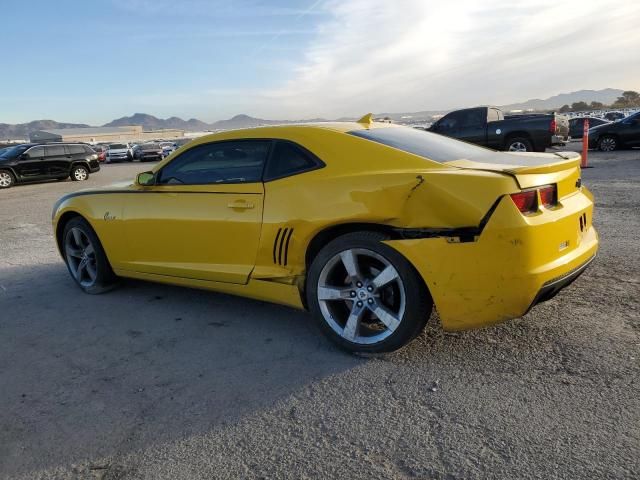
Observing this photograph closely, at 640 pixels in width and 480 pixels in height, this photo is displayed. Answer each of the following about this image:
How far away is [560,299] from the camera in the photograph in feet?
13.1

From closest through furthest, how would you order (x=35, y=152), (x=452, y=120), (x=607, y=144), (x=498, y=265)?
(x=498, y=265), (x=452, y=120), (x=607, y=144), (x=35, y=152)

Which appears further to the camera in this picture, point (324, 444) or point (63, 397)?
point (63, 397)

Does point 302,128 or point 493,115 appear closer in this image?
point 302,128

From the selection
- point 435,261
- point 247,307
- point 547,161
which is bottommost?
point 247,307

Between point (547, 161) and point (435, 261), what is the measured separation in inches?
44.4

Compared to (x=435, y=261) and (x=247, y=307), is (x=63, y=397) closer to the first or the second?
(x=247, y=307)

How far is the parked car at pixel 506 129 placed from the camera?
14756 millimetres

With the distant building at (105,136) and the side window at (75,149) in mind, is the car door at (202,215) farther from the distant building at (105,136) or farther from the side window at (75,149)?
the distant building at (105,136)

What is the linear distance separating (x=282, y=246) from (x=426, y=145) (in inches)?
49.6

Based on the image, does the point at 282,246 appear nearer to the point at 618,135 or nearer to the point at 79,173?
the point at 618,135

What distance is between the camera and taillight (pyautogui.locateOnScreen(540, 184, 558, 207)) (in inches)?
119

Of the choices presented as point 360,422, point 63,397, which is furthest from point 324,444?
point 63,397

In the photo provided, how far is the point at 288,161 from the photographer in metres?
3.64

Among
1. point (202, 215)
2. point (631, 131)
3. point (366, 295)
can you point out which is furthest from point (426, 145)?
point (631, 131)
